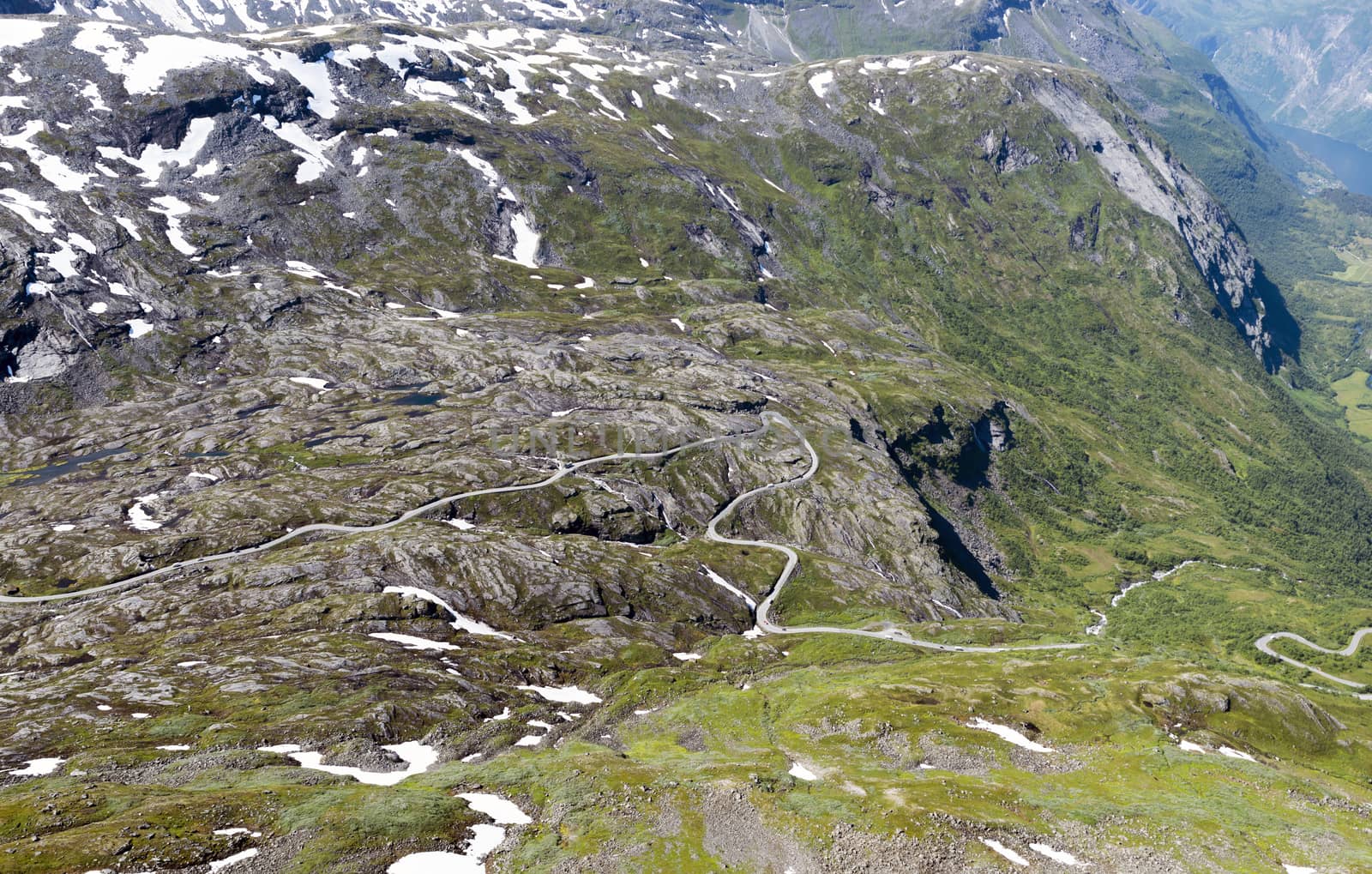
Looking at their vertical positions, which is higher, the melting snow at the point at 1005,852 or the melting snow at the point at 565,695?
the melting snow at the point at 1005,852

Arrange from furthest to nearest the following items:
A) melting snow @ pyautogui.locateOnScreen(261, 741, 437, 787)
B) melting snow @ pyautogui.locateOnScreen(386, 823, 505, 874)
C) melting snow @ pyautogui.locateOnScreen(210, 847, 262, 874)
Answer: melting snow @ pyautogui.locateOnScreen(261, 741, 437, 787) < melting snow @ pyautogui.locateOnScreen(386, 823, 505, 874) < melting snow @ pyautogui.locateOnScreen(210, 847, 262, 874)

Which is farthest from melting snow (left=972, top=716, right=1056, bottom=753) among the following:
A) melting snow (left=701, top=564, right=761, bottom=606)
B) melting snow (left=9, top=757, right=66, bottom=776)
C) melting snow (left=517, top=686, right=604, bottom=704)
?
melting snow (left=9, top=757, right=66, bottom=776)

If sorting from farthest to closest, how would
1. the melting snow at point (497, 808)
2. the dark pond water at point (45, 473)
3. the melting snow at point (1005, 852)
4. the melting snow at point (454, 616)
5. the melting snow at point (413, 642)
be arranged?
the dark pond water at point (45, 473), the melting snow at point (454, 616), the melting snow at point (413, 642), the melting snow at point (497, 808), the melting snow at point (1005, 852)

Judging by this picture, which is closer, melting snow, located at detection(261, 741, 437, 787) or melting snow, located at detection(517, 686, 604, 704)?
melting snow, located at detection(261, 741, 437, 787)

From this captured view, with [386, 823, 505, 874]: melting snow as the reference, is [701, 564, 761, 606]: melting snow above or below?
below

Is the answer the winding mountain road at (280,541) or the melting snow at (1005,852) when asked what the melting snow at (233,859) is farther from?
the winding mountain road at (280,541)

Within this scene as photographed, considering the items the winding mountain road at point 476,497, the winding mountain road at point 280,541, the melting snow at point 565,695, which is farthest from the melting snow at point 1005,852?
the winding mountain road at point 280,541

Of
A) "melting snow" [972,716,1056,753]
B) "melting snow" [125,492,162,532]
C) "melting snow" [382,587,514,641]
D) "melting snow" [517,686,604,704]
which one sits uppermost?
"melting snow" [972,716,1056,753]

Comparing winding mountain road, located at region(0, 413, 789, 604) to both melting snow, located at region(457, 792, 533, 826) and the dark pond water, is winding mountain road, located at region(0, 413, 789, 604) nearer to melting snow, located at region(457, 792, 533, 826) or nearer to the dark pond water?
the dark pond water
